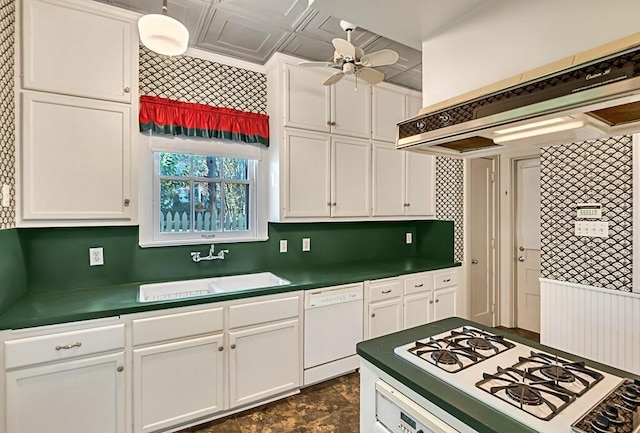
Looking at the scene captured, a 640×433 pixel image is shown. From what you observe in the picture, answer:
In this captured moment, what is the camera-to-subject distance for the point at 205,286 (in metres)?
2.70

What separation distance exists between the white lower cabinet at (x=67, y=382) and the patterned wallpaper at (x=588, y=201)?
3.46 meters

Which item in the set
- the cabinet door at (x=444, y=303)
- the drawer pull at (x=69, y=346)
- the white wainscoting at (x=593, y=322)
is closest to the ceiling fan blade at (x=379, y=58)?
the cabinet door at (x=444, y=303)

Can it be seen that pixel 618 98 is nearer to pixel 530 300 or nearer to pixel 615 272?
pixel 615 272

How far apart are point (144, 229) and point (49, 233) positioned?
590mm

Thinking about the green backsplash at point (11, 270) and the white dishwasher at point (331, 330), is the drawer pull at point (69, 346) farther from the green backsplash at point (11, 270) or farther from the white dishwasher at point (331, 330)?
the white dishwasher at point (331, 330)

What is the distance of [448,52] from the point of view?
1272 millimetres

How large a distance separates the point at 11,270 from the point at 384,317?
2754 millimetres

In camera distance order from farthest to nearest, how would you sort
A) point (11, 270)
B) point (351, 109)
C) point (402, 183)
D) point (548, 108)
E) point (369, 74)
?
point (402, 183) < point (351, 109) < point (369, 74) < point (11, 270) < point (548, 108)

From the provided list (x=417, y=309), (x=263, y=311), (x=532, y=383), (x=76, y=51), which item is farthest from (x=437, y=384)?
(x=76, y=51)

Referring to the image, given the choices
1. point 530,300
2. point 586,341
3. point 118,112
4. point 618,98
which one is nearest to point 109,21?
point 118,112

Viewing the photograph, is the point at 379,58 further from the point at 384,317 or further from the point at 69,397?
the point at 69,397

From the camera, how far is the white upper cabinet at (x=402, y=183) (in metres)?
3.36

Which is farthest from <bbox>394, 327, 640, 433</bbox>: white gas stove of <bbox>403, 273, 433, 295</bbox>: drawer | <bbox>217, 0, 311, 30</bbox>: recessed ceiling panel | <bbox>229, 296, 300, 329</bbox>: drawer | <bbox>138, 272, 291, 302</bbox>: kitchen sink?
<bbox>217, 0, 311, 30</bbox>: recessed ceiling panel

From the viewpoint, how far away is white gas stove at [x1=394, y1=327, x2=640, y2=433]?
0.88 m
